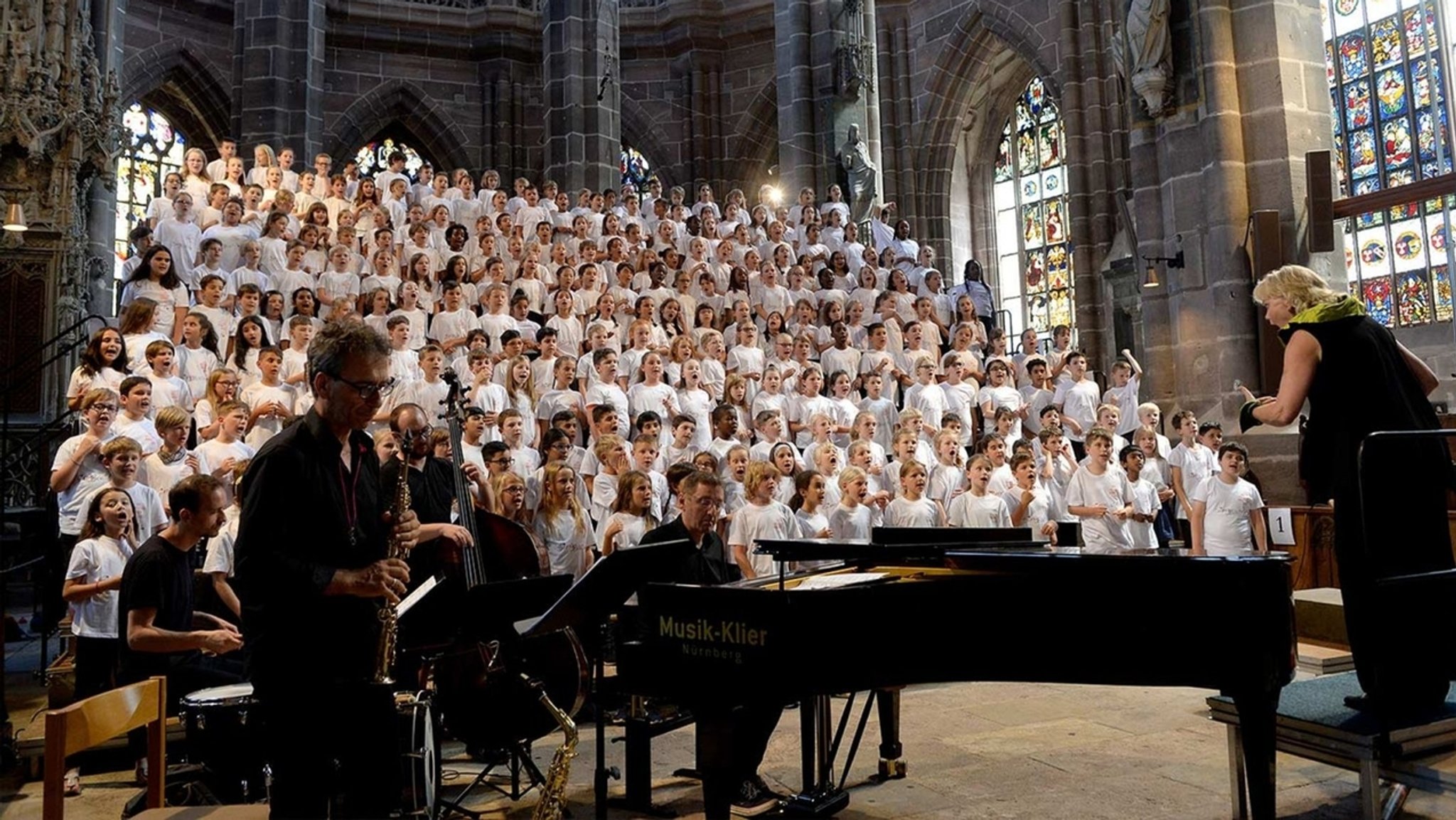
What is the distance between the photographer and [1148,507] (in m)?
8.91

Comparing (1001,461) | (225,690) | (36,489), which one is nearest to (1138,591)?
(225,690)

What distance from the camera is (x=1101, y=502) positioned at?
8.55m

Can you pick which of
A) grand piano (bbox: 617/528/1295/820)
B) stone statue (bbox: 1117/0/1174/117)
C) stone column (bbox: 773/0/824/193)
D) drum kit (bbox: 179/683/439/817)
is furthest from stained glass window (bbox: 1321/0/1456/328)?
drum kit (bbox: 179/683/439/817)

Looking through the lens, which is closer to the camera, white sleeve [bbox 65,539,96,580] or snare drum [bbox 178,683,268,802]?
snare drum [bbox 178,683,268,802]

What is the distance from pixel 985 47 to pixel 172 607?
833 inches

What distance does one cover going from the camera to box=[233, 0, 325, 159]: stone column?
1850cm

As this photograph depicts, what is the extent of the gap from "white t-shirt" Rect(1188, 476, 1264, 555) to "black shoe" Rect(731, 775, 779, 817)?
17.3 feet

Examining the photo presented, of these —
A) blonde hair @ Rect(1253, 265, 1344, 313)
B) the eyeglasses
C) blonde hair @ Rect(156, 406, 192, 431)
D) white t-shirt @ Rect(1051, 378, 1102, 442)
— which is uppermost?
white t-shirt @ Rect(1051, 378, 1102, 442)

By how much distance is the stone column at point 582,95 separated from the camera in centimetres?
1844

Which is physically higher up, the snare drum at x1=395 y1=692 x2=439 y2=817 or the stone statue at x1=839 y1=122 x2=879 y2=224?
the stone statue at x1=839 y1=122 x2=879 y2=224

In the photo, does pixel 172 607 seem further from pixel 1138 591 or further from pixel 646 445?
pixel 1138 591

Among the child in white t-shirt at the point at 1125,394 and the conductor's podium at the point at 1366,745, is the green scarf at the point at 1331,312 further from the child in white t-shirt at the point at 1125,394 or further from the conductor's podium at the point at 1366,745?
the child in white t-shirt at the point at 1125,394

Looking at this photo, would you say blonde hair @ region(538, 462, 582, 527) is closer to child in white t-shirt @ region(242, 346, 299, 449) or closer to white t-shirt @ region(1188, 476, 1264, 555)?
child in white t-shirt @ region(242, 346, 299, 449)

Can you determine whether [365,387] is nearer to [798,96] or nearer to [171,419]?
[171,419]
